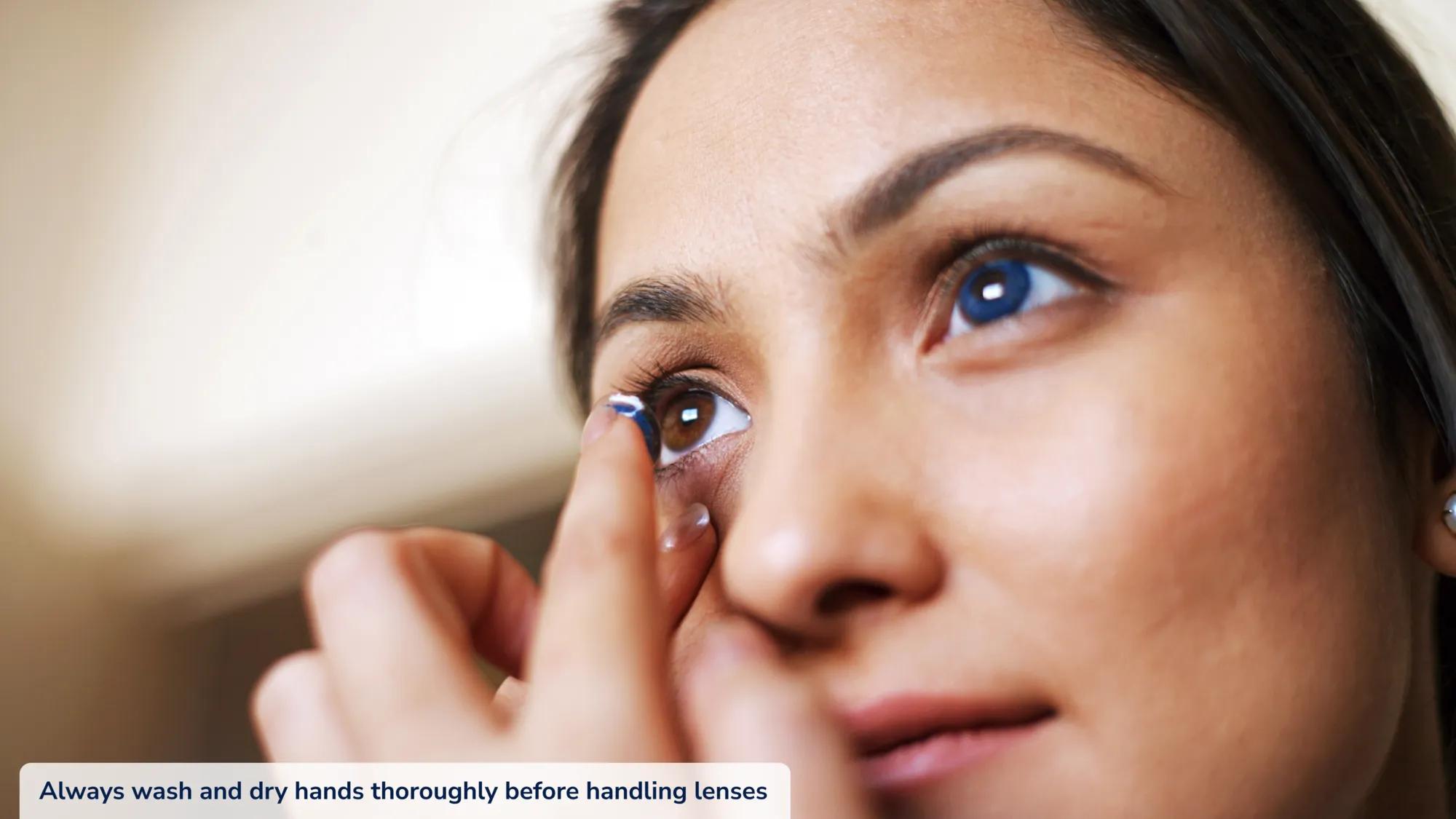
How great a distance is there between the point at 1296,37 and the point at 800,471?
378 millimetres

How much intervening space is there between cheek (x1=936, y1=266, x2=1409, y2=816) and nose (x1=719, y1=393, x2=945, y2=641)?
2cm

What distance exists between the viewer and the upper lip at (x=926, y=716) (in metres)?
0.39

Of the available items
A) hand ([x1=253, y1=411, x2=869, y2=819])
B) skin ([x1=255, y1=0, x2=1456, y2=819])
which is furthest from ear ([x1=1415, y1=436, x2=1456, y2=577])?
hand ([x1=253, y1=411, x2=869, y2=819])

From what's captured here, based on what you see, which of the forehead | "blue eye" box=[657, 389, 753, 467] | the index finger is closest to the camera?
the index finger

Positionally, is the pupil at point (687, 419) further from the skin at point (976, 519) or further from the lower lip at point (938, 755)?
the lower lip at point (938, 755)

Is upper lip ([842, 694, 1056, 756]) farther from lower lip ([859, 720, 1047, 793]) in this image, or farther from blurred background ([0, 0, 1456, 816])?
blurred background ([0, 0, 1456, 816])

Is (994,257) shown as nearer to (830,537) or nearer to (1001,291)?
(1001,291)

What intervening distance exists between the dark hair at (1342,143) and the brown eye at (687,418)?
28 cm

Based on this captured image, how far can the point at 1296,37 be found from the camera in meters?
0.54

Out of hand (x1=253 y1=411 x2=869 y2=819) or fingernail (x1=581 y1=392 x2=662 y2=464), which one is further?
fingernail (x1=581 y1=392 x2=662 y2=464)

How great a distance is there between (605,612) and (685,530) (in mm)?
131

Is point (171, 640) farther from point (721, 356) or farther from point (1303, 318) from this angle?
point (1303, 318)

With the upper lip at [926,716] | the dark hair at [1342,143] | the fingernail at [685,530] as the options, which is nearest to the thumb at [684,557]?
the fingernail at [685,530]

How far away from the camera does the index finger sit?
1.17ft
